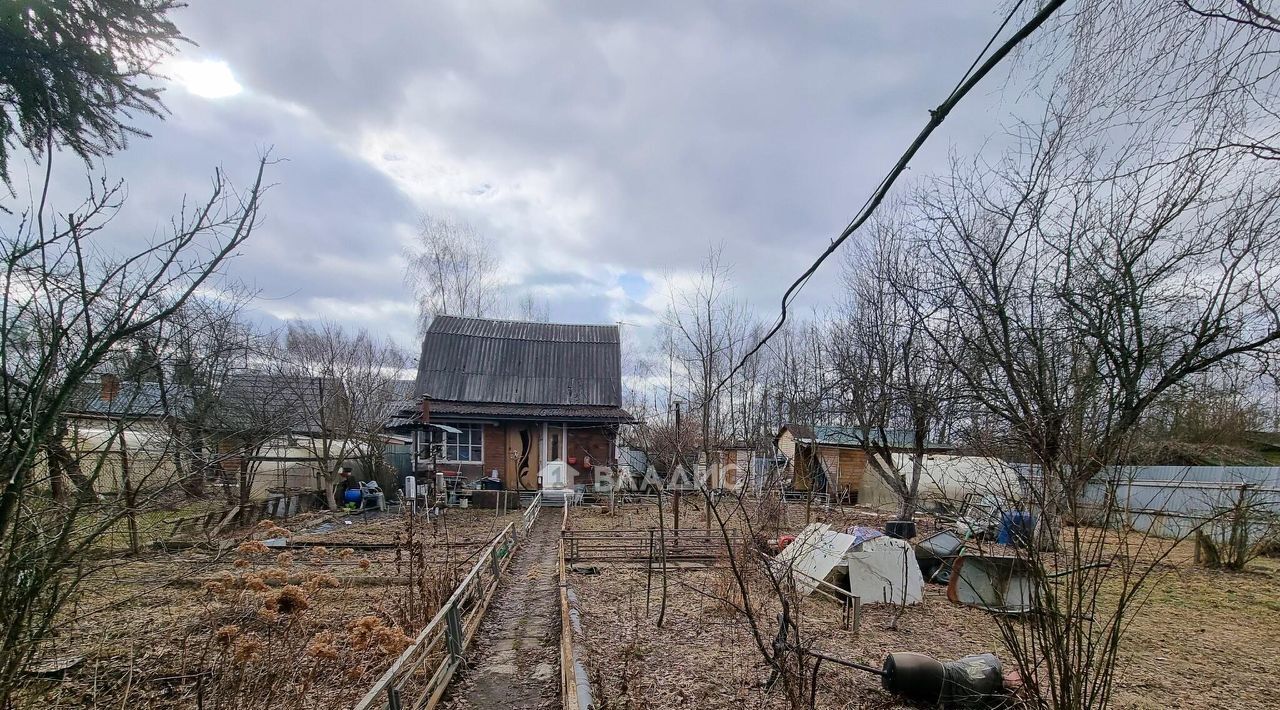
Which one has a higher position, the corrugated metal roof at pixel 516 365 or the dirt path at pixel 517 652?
the corrugated metal roof at pixel 516 365

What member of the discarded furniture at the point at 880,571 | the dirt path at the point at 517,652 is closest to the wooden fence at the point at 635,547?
the dirt path at the point at 517,652

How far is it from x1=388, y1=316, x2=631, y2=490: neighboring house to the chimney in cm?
1505

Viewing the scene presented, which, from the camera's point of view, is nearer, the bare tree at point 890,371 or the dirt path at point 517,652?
the dirt path at point 517,652

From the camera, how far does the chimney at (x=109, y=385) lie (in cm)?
373

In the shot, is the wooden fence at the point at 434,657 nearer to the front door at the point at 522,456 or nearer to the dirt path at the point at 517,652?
the dirt path at the point at 517,652

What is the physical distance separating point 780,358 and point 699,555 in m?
14.5

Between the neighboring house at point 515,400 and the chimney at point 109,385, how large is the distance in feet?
49.4

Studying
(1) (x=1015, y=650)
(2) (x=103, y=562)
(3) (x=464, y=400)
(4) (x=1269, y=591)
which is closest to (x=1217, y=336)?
(1) (x=1015, y=650)

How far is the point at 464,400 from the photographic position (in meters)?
22.4

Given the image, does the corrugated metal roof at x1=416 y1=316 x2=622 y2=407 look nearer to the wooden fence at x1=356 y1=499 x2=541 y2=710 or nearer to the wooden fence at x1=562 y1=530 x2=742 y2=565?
the wooden fence at x1=562 y1=530 x2=742 y2=565

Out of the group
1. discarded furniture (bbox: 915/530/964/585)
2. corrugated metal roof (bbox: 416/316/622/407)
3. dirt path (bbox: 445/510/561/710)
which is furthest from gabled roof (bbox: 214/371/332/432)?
discarded furniture (bbox: 915/530/964/585)

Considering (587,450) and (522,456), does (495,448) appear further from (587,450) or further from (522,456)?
(587,450)

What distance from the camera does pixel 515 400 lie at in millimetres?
22812

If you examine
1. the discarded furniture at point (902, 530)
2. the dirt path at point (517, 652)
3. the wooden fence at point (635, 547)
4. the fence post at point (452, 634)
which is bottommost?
the wooden fence at point (635, 547)
